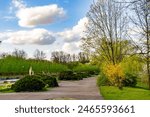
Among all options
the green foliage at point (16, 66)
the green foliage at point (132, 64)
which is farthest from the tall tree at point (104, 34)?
the green foliage at point (16, 66)

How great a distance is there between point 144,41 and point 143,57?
158 centimetres

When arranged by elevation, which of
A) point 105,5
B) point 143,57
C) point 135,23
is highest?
point 105,5

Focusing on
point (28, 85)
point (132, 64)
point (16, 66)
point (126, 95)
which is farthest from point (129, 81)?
point (16, 66)

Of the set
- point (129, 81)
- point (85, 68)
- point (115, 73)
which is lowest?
point (129, 81)

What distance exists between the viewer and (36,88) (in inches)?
1045

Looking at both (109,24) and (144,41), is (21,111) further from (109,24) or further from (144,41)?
(109,24)

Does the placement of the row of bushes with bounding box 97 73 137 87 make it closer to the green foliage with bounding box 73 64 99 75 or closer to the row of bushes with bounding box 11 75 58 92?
the row of bushes with bounding box 11 75 58 92

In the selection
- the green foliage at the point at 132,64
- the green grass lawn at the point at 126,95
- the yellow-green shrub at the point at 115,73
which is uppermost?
the green foliage at the point at 132,64

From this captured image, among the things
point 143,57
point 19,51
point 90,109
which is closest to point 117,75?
point 143,57

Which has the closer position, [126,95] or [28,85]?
[126,95]

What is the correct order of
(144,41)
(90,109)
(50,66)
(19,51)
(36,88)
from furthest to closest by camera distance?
(19,51), (50,66), (36,88), (144,41), (90,109)

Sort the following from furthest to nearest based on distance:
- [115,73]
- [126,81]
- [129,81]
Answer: [129,81], [126,81], [115,73]

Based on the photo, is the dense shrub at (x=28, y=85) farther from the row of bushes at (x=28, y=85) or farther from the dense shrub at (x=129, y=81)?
the dense shrub at (x=129, y=81)

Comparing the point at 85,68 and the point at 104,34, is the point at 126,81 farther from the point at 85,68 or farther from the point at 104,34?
the point at 85,68
